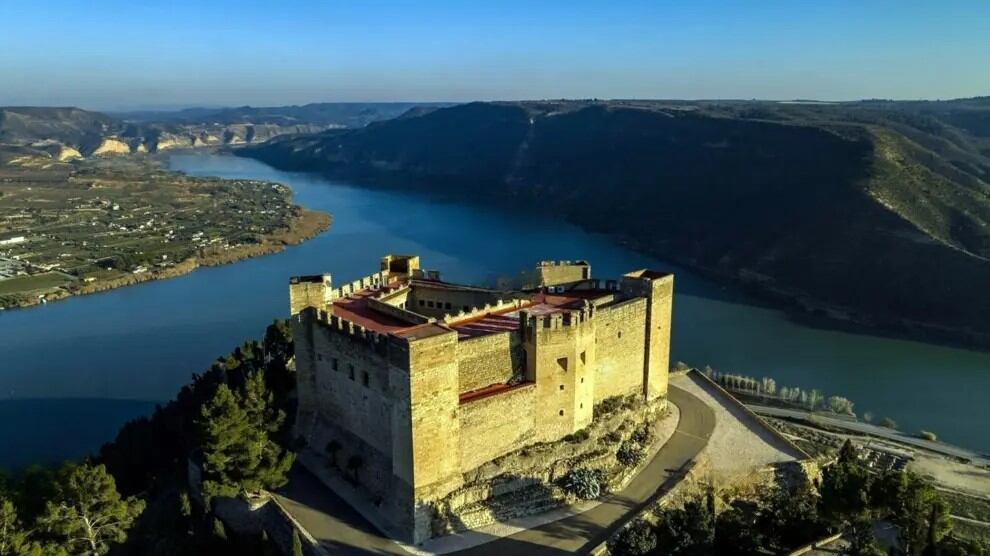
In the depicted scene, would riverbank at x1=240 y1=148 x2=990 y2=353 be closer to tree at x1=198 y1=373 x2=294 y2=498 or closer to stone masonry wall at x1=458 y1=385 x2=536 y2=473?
stone masonry wall at x1=458 y1=385 x2=536 y2=473

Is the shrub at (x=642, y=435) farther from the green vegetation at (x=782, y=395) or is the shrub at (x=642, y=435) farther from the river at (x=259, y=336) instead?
the river at (x=259, y=336)

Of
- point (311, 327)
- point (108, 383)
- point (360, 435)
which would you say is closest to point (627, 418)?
point (360, 435)

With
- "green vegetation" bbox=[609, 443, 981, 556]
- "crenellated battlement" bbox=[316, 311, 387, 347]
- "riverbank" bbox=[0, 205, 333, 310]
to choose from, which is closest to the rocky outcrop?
"riverbank" bbox=[0, 205, 333, 310]

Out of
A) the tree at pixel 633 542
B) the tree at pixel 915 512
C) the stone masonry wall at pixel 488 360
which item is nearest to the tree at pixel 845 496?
the tree at pixel 915 512

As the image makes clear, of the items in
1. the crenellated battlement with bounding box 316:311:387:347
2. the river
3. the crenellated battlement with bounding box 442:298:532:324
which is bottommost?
the river

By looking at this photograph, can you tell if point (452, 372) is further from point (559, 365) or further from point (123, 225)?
point (123, 225)

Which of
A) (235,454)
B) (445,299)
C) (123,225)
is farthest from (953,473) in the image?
(123,225)
